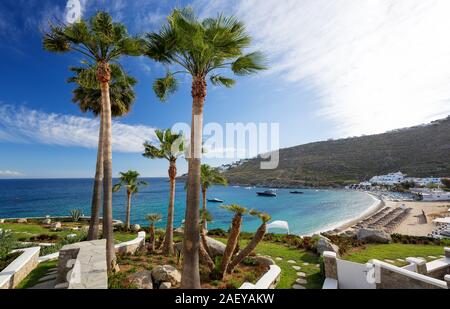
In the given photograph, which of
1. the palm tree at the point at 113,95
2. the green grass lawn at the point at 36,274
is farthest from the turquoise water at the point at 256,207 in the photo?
the green grass lawn at the point at 36,274

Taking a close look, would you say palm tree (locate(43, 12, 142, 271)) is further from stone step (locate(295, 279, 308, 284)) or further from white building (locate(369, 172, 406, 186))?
white building (locate(369, 172, 406, 186))

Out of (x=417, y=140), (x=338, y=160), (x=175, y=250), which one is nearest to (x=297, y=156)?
(x=338, y=160)

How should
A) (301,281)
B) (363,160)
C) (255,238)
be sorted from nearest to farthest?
(255,238) → (301,281) → (363,160)

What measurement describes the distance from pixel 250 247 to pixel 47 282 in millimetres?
7017

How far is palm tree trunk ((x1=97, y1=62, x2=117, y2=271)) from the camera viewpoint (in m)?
8.23

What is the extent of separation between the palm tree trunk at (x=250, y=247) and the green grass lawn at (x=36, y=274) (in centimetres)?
690

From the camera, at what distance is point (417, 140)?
107 meters

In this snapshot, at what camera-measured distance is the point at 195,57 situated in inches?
263

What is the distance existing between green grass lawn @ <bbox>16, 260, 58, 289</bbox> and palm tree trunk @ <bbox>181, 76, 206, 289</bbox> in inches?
217

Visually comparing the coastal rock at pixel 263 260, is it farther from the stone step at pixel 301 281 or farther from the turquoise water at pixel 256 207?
the turquoise water at pixel 256 207

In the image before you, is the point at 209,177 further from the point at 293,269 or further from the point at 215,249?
the point at 293,269

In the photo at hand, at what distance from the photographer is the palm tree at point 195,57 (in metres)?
6.11

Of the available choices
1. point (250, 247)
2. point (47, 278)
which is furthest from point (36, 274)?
point (250, 247)
